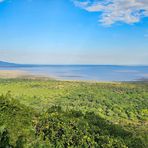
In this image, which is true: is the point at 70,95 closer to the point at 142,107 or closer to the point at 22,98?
the point at 22,98

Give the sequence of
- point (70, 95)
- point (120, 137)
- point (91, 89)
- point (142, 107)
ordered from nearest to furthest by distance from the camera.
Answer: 1. point (120, 137)
2. point (142, 107)
3. point (70, 95)
4. point (91, 89)

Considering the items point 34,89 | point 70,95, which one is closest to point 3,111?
point 70,95

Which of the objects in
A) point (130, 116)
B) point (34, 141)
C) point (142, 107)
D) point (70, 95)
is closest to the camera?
point (34, 141)

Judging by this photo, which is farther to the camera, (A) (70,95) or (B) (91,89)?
(B) (91,89)

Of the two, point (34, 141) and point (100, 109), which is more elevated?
point (34, 141)

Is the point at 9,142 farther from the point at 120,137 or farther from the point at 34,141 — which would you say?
the point at 120,137

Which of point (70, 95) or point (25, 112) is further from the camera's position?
point (70, 95)

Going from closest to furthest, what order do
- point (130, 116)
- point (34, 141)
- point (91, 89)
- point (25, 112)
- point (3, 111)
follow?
point (34, 141) → point (3, 111) → point (25, 112) → point (130, 116) → point (91, 89)

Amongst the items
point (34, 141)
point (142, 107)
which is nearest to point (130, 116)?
point (142, 107)

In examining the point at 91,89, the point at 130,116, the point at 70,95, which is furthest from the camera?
the point at 91,89
